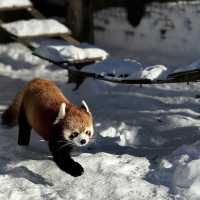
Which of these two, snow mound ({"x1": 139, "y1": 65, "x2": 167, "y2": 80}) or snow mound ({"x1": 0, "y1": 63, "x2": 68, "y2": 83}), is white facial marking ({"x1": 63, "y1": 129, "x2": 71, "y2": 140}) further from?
snow mound ({"x1": 0, "y1": 63, "x2": 68, "y2": 83})

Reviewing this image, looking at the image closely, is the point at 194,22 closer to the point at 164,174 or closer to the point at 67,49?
the point at 67,49

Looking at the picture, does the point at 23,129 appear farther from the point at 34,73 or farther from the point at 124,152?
the point at 34,73

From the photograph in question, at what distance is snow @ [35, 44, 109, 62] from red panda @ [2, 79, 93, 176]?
131 centimetres

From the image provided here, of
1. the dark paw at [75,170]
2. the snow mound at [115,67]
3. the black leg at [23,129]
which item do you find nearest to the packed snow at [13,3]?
the snow mound at [115,67]

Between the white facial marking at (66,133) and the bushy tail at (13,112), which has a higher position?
the white facial marking at (66,133)

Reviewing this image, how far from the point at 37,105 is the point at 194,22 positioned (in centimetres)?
478

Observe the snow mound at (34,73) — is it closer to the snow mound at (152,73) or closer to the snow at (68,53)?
the snow at (68,53)

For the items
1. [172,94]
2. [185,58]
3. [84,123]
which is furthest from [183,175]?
[185,58]

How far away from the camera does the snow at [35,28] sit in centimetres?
727

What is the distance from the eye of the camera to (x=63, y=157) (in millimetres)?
4488

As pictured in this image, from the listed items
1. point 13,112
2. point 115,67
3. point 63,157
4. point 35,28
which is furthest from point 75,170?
point 35,28

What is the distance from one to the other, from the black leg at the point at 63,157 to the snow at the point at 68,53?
2.09 metres

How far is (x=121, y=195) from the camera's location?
14.1ft

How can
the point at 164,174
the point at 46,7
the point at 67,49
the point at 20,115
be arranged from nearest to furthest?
the point at 164,174 < the point at 20,115 < the point at 67,49 < the point at 46,7
